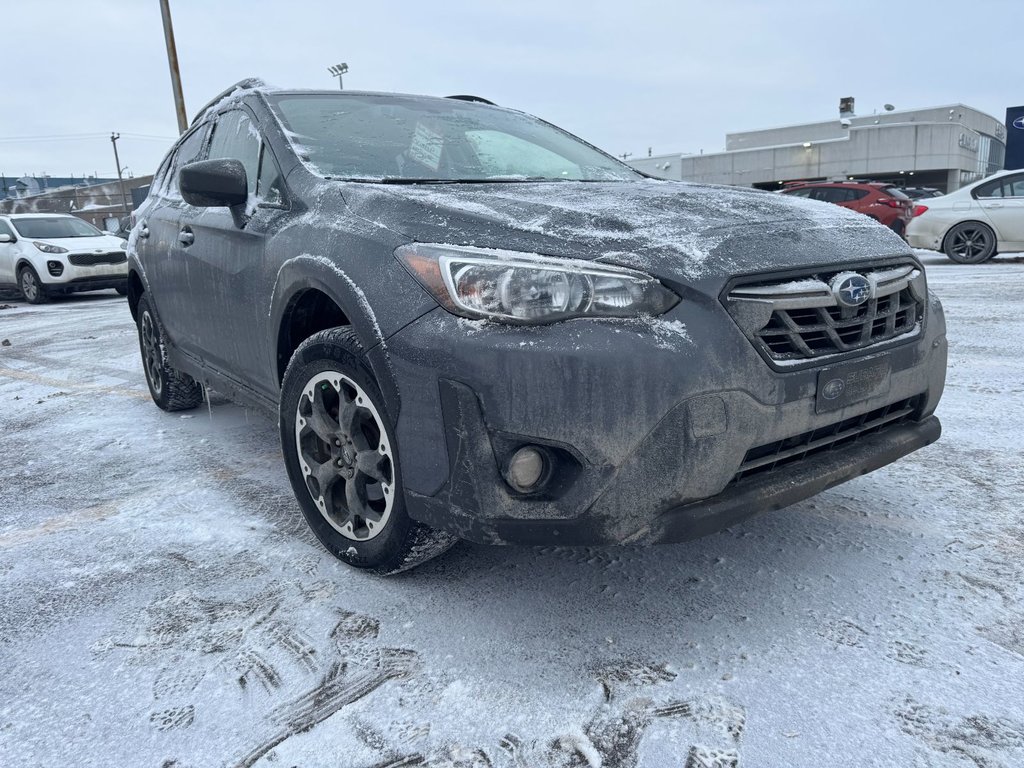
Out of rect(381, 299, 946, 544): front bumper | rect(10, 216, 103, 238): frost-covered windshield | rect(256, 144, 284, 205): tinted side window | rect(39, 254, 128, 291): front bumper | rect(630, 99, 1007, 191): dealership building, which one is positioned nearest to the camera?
rect(381, 299, 946, 544): front bumper

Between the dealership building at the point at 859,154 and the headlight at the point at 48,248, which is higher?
the dealership building at the point at 859,154

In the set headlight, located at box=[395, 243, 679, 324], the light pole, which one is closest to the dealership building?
the light pole

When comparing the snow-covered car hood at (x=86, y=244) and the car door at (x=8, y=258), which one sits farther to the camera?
the car door at (x=8, y=258)

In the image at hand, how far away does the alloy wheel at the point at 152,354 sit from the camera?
4.65 m

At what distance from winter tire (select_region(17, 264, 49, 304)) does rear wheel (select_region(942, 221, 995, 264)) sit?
47.1 ft

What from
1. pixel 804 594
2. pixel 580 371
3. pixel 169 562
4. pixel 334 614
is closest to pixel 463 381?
A: pixel 580 371

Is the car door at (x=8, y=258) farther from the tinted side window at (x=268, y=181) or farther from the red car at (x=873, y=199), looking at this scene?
the red car at (x=873, y=199)

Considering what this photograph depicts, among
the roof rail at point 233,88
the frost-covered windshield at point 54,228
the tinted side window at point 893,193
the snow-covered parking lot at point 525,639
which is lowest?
the snow-covered parking lot at point 525,639

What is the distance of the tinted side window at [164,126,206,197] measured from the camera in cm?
412

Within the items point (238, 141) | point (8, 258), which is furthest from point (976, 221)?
point (8, 258)

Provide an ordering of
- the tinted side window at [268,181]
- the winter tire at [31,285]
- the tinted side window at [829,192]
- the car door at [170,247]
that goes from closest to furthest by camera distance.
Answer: the tinted side window at [268,181], the car door at [170,247], the winter tire at [31,285], the tinted side window at [829,192]

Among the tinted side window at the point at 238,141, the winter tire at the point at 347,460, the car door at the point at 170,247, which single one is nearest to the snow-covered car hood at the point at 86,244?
the car door at the point at 170,247

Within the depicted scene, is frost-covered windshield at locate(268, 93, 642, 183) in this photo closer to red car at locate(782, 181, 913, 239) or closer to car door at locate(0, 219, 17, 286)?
car door at locate(0, 219, 17, 286)

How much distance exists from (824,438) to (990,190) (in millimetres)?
11026
